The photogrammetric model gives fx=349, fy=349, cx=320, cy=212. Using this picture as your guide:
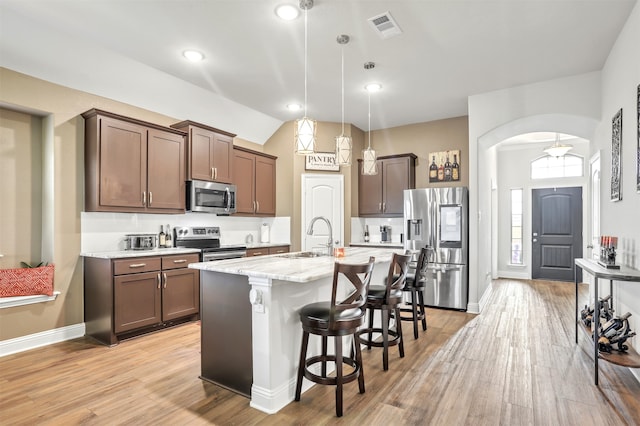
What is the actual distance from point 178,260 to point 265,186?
2.30 m

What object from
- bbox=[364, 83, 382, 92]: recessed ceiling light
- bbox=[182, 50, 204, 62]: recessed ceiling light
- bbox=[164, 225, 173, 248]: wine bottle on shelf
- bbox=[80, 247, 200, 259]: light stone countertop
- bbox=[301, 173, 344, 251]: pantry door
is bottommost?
bbox=[80, 247, 200, 259]: light stone countertop

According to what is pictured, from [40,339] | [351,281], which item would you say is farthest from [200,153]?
[351,281]

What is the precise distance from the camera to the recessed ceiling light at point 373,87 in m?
4.50

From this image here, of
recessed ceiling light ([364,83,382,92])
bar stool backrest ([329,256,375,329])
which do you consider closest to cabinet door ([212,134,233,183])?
recessed ceiling light ([364,83,382,92])


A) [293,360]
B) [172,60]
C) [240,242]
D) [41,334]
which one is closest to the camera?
[293,360]

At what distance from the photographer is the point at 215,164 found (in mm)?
4945

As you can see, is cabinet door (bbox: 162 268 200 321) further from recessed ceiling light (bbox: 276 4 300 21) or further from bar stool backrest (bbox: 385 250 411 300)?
recessed ceiling light (bbox: 276 4 300 21)

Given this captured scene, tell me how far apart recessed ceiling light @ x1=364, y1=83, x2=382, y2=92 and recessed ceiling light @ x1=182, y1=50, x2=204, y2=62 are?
2.06 m

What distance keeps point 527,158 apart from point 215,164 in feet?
21.7

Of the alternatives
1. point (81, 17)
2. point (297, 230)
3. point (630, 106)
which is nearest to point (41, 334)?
point (81, 17)

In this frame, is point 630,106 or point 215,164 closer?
point 630,106

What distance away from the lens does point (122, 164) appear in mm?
3914

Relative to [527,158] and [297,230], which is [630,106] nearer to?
[297,230]

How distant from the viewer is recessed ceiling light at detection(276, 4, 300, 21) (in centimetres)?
285
